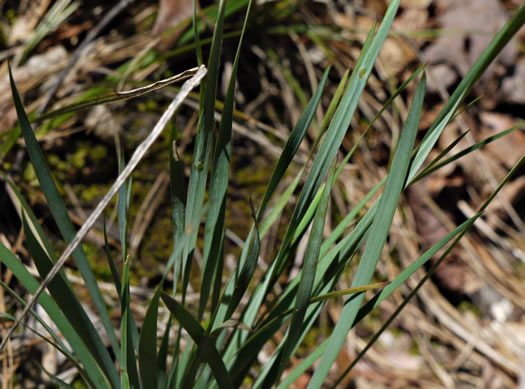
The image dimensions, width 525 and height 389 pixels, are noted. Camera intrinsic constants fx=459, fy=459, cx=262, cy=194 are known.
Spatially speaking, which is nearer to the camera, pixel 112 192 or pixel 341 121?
pixel 112 192

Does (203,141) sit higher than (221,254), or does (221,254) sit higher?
(203,141)

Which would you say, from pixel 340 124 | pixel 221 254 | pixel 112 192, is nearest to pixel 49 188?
pixel 112 192

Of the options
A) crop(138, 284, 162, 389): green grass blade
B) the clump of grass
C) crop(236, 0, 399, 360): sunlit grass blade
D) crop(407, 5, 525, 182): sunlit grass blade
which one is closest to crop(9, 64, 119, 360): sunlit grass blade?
the clump of grass

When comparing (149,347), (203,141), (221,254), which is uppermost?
(203,141)

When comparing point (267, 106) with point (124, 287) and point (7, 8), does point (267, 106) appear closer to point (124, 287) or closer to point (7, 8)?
point (7, 8)

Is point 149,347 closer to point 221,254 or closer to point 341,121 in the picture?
point 221,254

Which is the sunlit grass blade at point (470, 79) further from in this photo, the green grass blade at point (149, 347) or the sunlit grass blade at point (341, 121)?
the green grass blade at point (149, 347)
